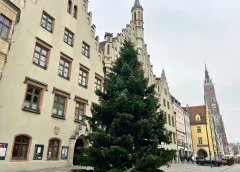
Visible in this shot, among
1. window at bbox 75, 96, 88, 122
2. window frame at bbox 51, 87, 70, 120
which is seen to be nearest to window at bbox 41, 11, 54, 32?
window frame at bbox 51, 87, 70, 120

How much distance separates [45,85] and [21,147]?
190 inches

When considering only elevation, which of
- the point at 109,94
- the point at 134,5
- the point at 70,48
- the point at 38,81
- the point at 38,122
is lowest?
the point at 38,122

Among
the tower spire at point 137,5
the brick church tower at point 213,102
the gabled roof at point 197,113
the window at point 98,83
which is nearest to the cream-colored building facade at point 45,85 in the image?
the window at point 98,83

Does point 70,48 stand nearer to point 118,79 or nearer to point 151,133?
point 118,79

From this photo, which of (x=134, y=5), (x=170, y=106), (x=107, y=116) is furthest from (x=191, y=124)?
(x=107, y=116)

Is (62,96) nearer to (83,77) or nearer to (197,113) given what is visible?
(83,77)

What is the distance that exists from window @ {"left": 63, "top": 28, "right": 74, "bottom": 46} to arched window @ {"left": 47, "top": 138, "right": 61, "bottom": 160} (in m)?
8.92

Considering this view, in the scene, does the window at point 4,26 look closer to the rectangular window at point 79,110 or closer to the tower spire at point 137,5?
the rectangular window at point 79,110

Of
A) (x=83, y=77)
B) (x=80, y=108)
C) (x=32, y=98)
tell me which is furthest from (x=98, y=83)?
(x=32, y=98)

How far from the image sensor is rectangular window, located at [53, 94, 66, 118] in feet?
56.9

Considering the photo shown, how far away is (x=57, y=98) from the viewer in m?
17.7

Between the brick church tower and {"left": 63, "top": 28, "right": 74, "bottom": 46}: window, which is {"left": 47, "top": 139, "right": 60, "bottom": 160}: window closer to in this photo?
{"left": 63, "top": 28, "right": 74, "bottom": 46}: window

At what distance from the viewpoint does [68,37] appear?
20000mm

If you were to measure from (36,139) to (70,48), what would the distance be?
8849mm
